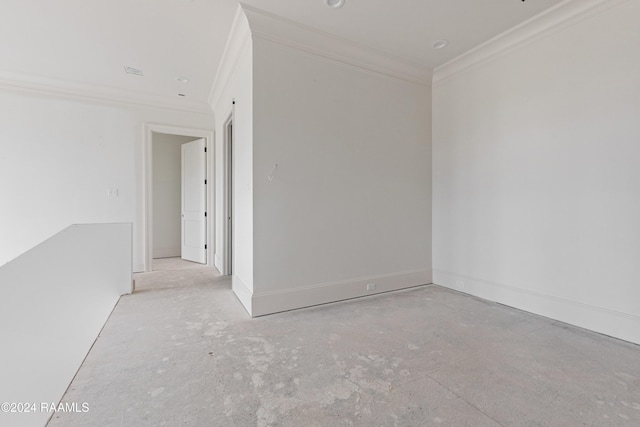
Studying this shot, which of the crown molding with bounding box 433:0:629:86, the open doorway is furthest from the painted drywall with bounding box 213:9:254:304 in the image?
the crown molding with bounding box 433:0:629:86

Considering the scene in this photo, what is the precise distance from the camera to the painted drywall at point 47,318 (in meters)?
1.18

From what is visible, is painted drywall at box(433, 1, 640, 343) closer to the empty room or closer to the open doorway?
the empty room

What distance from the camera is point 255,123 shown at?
2754mm

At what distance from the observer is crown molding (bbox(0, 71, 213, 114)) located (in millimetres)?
3825

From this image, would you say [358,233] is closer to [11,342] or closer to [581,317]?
[581,317]

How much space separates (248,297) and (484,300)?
2.70 meters

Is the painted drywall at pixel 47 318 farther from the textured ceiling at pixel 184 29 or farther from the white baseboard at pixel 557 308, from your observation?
the white baseboard at pixel 557 308

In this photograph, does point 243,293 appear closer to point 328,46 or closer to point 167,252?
point 328,46

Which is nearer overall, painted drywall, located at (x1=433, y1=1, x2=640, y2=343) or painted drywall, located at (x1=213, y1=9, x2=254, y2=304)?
painted drywall, located at (x1=433, y1=1, x2=640, y2=343)

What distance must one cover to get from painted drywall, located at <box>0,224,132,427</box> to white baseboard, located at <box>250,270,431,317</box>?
1.34m

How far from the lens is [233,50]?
3201 mm

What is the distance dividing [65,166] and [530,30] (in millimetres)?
6193

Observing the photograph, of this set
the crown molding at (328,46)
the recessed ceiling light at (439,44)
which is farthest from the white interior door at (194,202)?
the recessed ceiling light at (439,44)

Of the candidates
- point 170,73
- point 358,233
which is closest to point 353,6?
point 358,233
